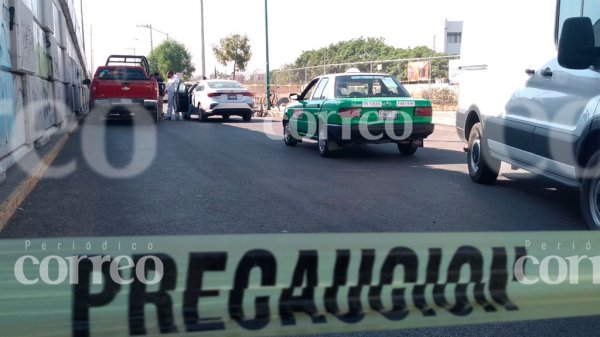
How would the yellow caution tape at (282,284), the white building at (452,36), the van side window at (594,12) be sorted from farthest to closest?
1. the white building at (452,36)
2. the van side window at (594,12)
3. the yellow caution tape at (282,284)

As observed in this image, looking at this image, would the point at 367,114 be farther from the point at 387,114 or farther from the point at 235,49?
the point at 235,49

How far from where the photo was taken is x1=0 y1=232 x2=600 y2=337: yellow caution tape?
248 centimetres

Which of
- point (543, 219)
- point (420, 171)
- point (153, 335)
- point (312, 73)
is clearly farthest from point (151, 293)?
point (312, 73)

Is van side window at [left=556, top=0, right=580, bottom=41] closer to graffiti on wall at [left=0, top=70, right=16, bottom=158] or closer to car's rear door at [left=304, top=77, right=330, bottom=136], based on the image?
car's rear door at [left=304, top=77, right=330, bottom=136]

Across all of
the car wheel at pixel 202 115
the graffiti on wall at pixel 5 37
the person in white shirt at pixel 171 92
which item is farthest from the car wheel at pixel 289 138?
the person in white shirt at pixel 171 92

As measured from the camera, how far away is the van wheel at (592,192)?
5094 mm

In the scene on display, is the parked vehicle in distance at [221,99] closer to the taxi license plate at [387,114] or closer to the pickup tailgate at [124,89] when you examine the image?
the pickup tailgate at [124,89]

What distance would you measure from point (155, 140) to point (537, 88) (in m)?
9.61

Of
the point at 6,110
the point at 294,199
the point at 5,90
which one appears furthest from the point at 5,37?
the point at 294,199

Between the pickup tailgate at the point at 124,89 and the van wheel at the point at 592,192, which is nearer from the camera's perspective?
the van wheel at the point at 592,192

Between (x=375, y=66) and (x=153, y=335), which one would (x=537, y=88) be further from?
(x=375, y=66)

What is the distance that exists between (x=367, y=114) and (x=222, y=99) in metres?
11.2

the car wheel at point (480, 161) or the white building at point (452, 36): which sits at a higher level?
the white building at point (452, 36)

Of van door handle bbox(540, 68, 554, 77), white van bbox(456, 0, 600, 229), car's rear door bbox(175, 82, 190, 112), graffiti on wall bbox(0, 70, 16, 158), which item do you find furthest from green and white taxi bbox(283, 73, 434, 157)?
car's rear door bbox(175, 82, 190, 112)
